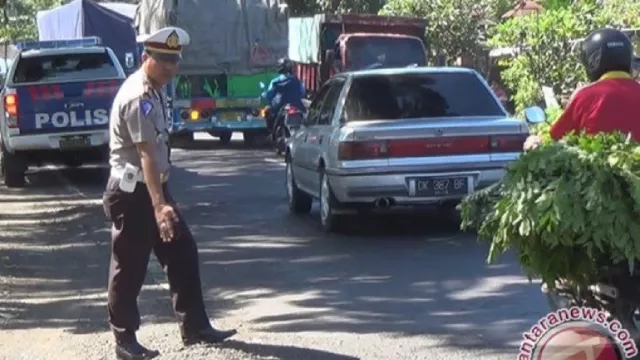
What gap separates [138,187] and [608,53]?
2.83 meters

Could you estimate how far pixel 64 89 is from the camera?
18547mm

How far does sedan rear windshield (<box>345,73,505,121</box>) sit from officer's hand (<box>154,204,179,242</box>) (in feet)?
19.5

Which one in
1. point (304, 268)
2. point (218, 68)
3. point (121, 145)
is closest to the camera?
point (121, 145)

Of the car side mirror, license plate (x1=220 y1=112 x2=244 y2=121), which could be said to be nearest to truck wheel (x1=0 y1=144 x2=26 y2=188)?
license plate (x1=220 y1=112 x2=244 y2=121)

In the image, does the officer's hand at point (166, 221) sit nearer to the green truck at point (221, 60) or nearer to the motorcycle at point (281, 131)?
the motorcycle at point (281, 131)

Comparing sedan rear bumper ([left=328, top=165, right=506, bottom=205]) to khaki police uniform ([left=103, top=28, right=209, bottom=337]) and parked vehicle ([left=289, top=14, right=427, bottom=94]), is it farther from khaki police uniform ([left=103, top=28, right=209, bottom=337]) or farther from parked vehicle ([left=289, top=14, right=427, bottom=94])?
parked vehicle ([left=289, top=14, right=427, bottom=94])

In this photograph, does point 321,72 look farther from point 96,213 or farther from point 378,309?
point 378,309

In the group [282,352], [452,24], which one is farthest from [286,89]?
[282,352]

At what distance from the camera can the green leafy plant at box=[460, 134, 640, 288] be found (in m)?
5.43

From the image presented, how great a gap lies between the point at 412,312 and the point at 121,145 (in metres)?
2.84

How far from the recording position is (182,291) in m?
7.98

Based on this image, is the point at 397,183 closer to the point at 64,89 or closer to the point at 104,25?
the point at 64,89

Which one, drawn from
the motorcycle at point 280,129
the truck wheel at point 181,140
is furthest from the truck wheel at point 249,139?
the motorcycle at point 280,129

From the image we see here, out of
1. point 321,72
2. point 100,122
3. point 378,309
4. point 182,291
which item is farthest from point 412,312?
point 321,72
